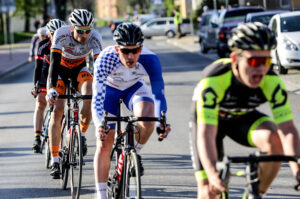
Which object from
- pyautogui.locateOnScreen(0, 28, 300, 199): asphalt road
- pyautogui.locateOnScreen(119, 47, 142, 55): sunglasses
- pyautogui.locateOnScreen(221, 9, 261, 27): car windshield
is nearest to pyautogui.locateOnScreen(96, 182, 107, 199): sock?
pyautogui.locateOnScreen(119, 47, 142, 55): sunglasses

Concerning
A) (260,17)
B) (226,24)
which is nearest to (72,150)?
(260,17)

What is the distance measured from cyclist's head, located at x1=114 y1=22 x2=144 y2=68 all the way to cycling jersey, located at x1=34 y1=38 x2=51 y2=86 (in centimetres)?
388

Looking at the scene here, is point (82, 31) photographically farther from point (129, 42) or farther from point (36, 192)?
point (129, 42)

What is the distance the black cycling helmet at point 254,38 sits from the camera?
429 centimetres

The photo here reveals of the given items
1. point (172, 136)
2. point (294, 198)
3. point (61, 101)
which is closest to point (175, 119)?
point (172, 136)

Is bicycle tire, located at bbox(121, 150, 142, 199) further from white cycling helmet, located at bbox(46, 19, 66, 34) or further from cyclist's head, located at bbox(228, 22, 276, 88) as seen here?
white cycling helmet, located at bbox(46, 19, 66, 34)

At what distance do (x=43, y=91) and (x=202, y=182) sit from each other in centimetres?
555

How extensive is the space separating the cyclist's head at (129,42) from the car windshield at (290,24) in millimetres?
14635

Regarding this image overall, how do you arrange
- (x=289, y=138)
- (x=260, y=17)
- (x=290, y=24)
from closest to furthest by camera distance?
(x=289, y=138), (x=290, y=24), (x=260, y=17)

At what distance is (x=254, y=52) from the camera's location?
429cm

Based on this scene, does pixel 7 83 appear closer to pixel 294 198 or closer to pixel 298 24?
pixel 298 24

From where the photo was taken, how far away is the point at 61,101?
8.47 meters

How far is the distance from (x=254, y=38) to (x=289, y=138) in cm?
66

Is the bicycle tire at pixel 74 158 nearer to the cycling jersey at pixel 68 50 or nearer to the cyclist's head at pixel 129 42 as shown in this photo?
the cycling jersey at pixel 68 50
